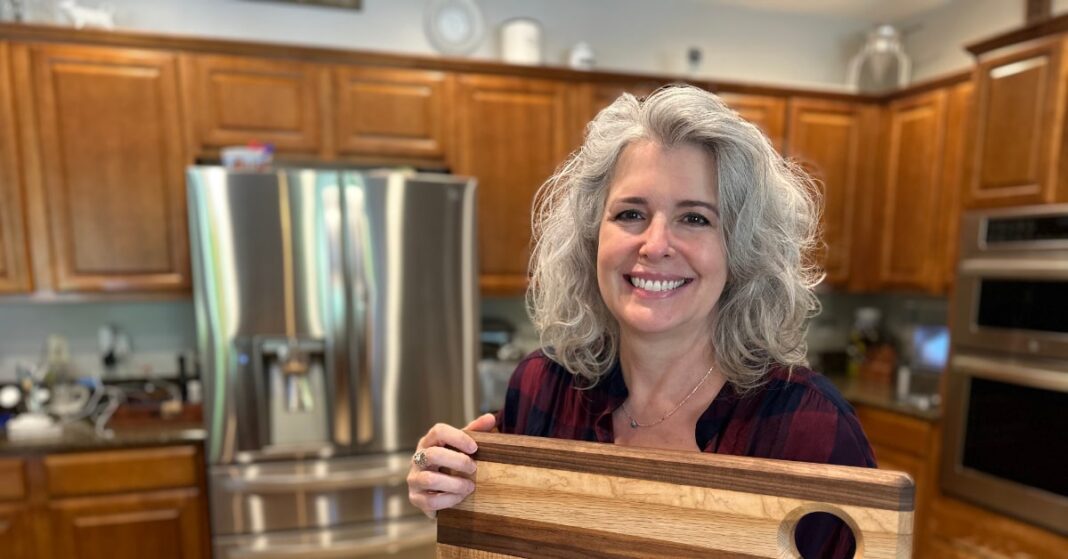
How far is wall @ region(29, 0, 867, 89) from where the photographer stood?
2.29 metres

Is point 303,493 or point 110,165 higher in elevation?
point 110,165

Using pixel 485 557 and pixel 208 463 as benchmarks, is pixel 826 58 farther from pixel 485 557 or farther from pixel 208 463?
pixel 208 463

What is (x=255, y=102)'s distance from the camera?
2.07 meters

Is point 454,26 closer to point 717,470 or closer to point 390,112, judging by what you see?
point 390,112

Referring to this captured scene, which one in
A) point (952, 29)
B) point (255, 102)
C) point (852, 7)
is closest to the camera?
point (255, 102)

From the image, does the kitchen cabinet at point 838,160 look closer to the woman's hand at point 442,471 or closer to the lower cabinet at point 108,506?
the woman's hand at point 442,471

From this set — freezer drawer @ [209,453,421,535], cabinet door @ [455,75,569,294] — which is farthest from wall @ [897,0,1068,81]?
freezer drawer @ [209,453,421,535]

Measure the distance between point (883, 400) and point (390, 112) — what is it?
2428mm

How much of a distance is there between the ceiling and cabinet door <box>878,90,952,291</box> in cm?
56

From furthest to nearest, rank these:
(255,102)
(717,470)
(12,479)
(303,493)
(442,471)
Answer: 1. (255,102)
2. (303,493)
3. (12,479)
4. (442,471)
5. (717,470)

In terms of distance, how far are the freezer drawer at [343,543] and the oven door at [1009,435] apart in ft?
6.38

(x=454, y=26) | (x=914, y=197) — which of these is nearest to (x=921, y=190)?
(x=914, y=197)

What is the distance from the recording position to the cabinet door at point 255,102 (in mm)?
2021

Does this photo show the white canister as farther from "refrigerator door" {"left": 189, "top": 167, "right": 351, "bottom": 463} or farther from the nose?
the nose
